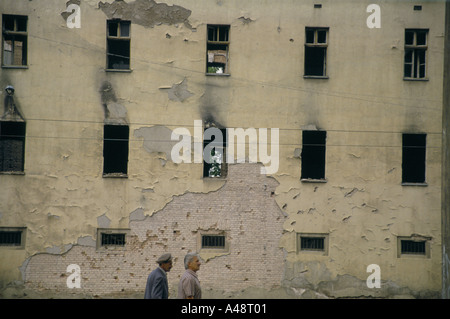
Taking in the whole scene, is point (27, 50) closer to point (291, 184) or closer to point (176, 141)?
point (176, 141)

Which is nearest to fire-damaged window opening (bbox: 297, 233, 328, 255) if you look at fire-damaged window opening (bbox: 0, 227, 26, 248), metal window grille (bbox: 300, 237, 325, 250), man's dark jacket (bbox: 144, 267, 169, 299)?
metal window grille (bbox: 300, 237, 325, 250)

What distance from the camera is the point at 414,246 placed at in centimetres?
1398

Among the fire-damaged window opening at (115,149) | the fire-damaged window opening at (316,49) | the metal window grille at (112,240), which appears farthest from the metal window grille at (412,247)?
the fire-damaged window opening at (115,149)

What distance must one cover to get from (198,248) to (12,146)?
6172 mm

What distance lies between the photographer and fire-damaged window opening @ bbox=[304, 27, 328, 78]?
14273 millimetres

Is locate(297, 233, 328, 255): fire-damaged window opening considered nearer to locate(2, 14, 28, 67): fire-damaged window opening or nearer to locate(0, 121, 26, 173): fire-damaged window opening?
locate(0, 121, 26, 173): fire-damaged window opening

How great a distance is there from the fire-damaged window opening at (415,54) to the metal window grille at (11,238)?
12.3 meters

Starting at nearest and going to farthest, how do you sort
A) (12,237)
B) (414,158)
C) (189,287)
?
(189,287)
(12,237)
(414,158)

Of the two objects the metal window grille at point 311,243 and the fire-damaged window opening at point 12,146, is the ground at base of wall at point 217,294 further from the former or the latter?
the fire-damaged window opening at point 12,146

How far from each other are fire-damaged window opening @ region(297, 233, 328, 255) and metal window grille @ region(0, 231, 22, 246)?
26.4 ft

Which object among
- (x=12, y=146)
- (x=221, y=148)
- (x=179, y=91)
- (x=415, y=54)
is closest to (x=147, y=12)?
(x=179, y=91)

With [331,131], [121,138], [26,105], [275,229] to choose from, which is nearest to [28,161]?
[26,105]

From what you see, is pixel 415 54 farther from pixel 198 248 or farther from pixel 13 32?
pixel 13 32

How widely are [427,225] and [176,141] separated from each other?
7.70 m
